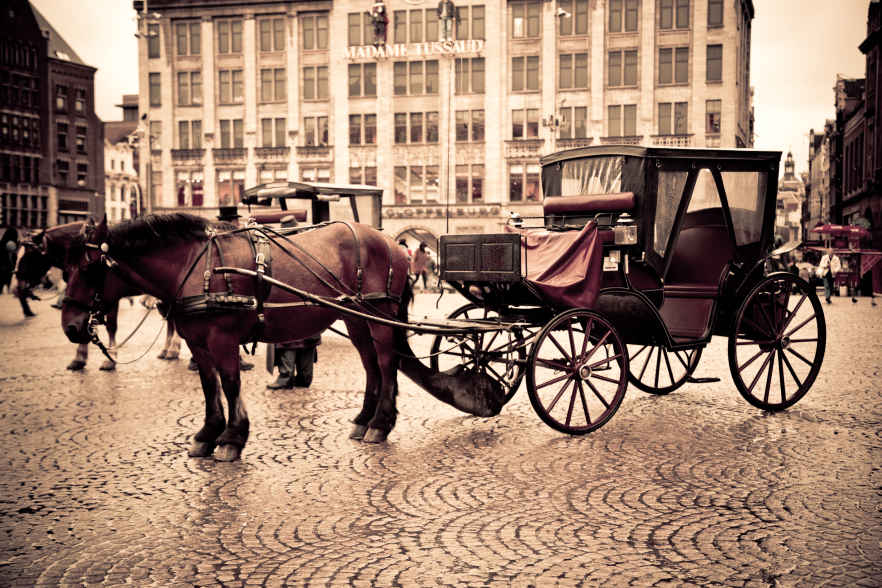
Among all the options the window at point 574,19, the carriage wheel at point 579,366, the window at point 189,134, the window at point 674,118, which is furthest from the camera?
the window at point 189,134

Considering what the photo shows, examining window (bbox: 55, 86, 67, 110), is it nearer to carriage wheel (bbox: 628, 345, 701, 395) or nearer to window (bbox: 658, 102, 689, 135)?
window (bbox: 658, 102, 689, 135)

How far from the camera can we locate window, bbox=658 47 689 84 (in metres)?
51.9

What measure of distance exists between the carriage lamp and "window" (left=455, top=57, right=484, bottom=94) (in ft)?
157

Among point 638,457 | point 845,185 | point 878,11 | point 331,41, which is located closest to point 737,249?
point 638,457

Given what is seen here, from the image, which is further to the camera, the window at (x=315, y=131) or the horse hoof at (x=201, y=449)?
the window at (x=315, y=131)

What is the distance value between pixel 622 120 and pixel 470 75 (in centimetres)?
1010

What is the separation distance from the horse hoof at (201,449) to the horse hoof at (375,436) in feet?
4.19

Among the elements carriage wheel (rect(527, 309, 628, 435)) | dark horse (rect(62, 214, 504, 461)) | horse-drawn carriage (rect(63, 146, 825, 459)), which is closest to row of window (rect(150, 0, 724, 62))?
horse-drawn carriage (rect(63, 146, 825, 459))

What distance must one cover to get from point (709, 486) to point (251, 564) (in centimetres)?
313

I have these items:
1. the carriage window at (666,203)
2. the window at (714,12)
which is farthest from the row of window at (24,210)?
the carriage window at (666,203)

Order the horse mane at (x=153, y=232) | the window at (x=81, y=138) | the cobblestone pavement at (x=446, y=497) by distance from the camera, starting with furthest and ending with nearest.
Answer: the window at (x=81, y=138) < the horse mane at (x=153, y=232) < the cobblestone pavement at (x=446, y=497)

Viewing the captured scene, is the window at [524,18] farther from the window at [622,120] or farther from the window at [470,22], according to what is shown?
the window at [622,120]

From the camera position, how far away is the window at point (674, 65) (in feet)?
170

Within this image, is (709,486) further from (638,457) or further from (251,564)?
(251,564)
